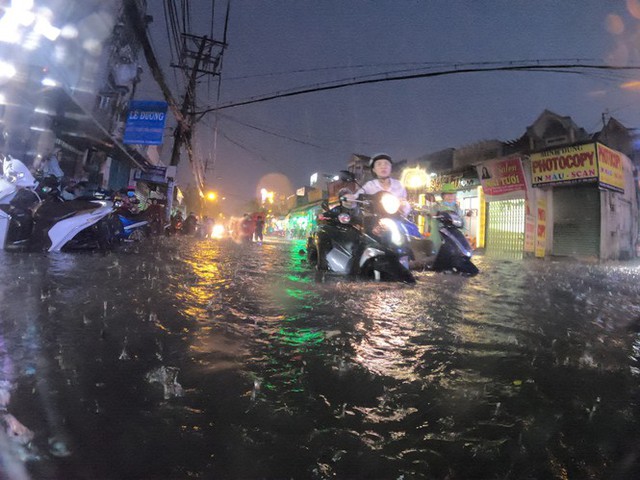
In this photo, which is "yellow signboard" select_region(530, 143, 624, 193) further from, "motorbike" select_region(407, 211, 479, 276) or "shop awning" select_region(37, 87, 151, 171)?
"shop awning" select_region(37, 87, 151, 171)

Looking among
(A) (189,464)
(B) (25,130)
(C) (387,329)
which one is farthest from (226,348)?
(B) (25,130)

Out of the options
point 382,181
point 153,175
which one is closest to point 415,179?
point 382,181

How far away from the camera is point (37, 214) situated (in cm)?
651

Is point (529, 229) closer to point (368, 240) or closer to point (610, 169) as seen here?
point (610, 169)

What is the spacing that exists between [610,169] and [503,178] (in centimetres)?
403

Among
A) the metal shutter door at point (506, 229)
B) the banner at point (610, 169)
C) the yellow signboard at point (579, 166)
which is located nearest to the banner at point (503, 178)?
the metal shutter door at point (506, 229)

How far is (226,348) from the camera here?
221cm

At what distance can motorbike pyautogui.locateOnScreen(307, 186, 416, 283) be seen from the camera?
5211mm

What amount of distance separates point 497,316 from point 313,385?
237cm

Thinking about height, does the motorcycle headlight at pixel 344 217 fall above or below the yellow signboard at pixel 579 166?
below

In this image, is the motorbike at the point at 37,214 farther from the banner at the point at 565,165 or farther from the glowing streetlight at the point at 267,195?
the glowing streetlight at the point at 267,195

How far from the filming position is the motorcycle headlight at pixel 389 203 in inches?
226

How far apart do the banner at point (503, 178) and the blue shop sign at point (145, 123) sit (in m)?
15.9

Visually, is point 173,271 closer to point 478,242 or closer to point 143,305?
point 143,305
